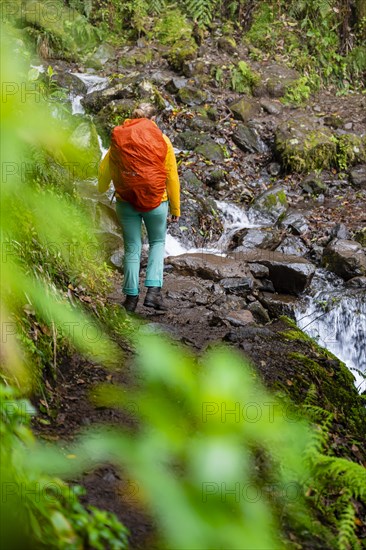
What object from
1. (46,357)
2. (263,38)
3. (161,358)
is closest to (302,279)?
(46,357)

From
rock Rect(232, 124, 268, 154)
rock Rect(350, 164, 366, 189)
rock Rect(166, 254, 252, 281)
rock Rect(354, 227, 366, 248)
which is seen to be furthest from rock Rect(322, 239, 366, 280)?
rock Rect(232, 124, 268, 154)

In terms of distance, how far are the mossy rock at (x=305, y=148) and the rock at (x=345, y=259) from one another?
317 cm

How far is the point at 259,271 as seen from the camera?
7.59m

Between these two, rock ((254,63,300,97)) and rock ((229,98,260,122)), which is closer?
rock ((229,98,260,122))

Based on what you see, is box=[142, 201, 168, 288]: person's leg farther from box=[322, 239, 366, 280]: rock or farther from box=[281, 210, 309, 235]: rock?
box=[281, 210, 309, 235]: rock

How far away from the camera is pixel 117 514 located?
165cm

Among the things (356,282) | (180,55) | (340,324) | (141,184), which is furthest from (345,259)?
(180,55)

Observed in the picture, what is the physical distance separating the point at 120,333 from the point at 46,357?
0.95m

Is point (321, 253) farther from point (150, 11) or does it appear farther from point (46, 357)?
point (150, 11)

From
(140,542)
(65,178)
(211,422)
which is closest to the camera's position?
(211,422)

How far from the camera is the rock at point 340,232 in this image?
8.83 m

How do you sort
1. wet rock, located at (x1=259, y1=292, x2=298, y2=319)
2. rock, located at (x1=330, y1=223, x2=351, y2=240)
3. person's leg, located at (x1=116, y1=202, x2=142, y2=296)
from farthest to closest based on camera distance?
rock, located at (x1=330, y1=223, x2=351, y2=240)
wet rock, located at (x1=259, y1=292, x2=298, y2=319)
person's leg, located at (x1=116, y1=202, x2=142, y2=296)

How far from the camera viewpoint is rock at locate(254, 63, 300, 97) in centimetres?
1327

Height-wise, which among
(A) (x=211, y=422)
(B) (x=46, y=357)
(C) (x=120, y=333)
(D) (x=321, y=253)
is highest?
(A) (x=211, y=422)
